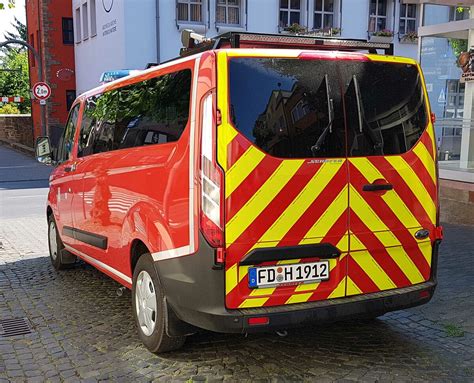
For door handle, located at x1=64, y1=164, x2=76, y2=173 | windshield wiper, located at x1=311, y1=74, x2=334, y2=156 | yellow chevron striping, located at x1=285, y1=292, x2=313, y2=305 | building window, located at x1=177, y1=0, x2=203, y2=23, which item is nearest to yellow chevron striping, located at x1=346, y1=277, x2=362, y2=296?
yellow chevron striping, located at x1=285, y1=292, x2=313, y2=305

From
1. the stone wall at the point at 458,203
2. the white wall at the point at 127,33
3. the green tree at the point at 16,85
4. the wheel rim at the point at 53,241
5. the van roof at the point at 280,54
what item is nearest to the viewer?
the van roof at the point at 280,54

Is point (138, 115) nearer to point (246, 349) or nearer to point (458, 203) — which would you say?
point (246, 349)

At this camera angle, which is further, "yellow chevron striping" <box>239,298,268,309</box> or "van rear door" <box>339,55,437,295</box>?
"van rear door" <box>339,55,437,295</box>

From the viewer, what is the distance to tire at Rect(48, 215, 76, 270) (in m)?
6.24

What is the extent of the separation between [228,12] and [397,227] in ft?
62.2

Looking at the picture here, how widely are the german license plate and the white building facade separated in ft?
57.4

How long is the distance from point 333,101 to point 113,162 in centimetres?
191

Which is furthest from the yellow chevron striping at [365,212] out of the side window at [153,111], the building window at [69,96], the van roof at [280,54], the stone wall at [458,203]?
the building window at [69,96]

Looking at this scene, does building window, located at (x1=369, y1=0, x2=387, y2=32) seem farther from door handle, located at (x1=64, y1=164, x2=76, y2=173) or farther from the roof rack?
the roof rack

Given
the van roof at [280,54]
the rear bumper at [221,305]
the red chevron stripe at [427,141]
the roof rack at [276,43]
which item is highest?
the roof rack at [276,43]

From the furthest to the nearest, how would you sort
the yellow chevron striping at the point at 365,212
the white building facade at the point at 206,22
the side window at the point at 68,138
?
1. the white building facade at the point at 206,22
2. the side window at the point at 68,138
3. the yellow chevron striping at the point at 365,212

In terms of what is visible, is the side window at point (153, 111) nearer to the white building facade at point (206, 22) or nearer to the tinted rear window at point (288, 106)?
the tinted rear window at point (288, 106)

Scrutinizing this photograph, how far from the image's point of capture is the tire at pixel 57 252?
6.24 meters

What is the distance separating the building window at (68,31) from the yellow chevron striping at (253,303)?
27985 mm
